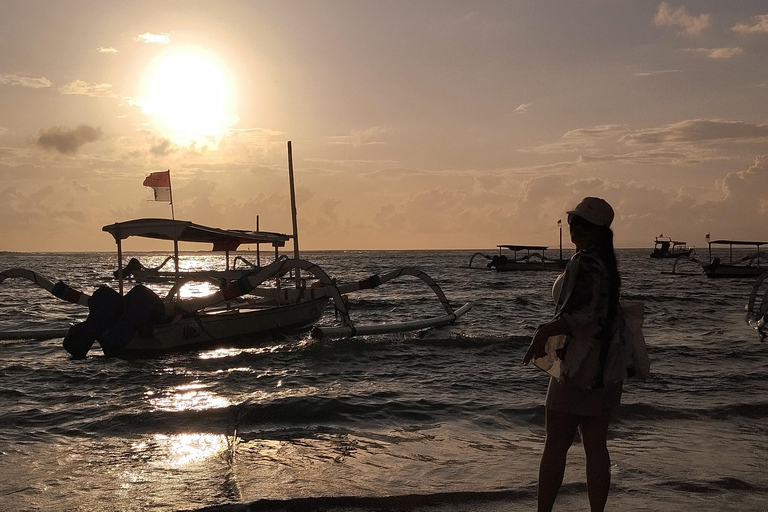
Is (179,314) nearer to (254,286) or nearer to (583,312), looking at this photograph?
(254,286)

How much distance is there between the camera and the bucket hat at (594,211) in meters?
4.31

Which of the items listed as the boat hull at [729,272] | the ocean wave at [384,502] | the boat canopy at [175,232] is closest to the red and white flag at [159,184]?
the boat canopy at [175,232]

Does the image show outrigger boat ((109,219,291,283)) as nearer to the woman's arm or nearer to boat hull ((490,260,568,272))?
the woman's arm

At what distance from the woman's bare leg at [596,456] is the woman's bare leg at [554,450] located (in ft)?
0.28

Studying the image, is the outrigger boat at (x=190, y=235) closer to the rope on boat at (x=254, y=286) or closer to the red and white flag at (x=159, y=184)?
the rope on boat at (x=254, y=286)

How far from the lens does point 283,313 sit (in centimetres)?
2017

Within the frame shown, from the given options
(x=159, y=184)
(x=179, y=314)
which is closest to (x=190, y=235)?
(x=159, y=184)

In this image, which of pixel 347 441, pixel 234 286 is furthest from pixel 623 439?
pixel 234 286

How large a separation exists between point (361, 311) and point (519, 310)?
7277 millimetres

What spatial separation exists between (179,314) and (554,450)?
45.7 ft

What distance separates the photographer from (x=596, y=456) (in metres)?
4.37

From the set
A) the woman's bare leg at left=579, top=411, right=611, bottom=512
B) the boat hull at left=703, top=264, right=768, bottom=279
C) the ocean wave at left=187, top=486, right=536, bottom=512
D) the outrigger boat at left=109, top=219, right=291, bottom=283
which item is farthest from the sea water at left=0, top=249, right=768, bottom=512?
the boat hull at left=703, top=264, right=768, bottom=279

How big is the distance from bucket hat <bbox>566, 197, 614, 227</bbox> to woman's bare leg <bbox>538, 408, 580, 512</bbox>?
48.5 inches

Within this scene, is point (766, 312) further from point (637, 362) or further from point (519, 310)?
point (637, 362)
